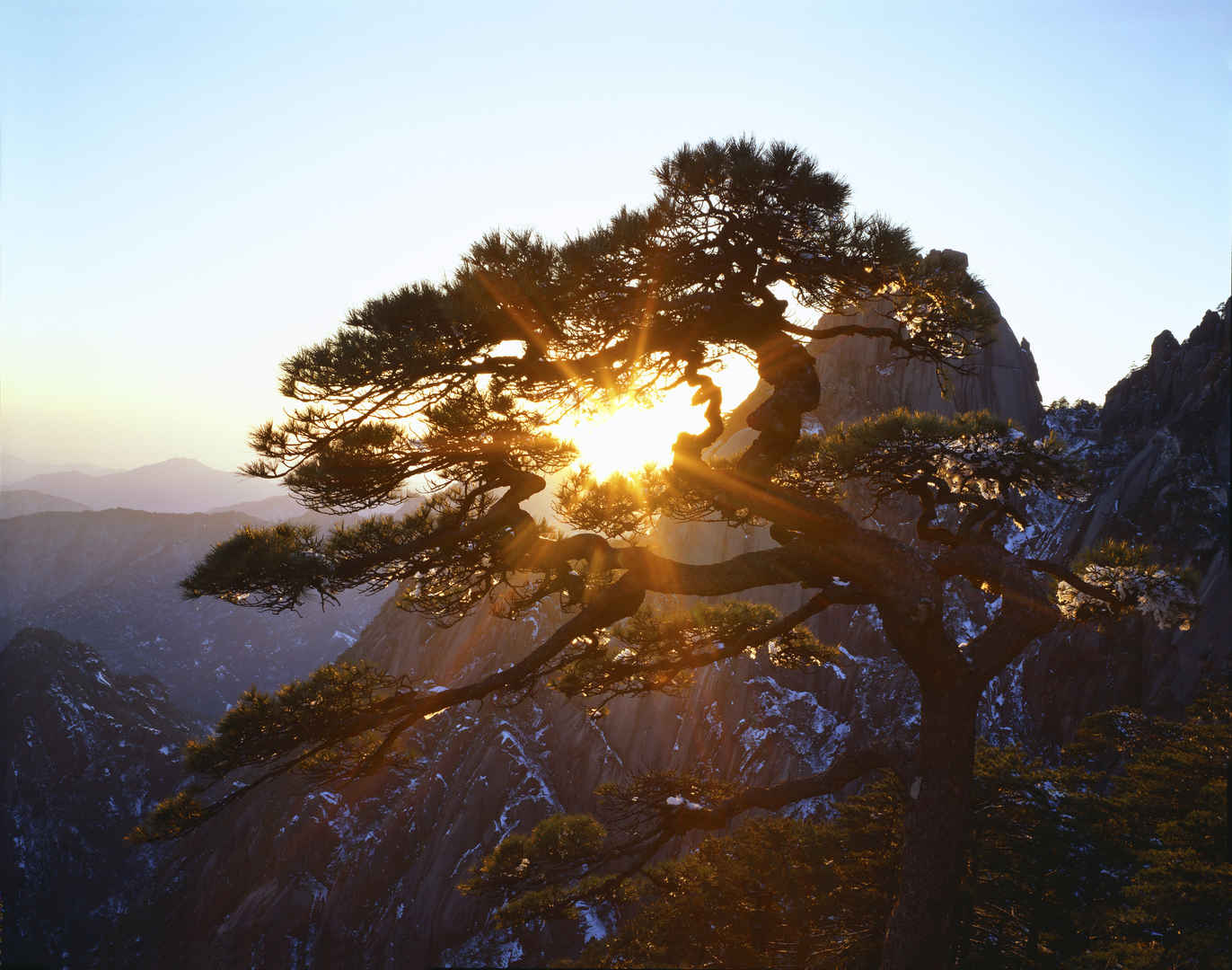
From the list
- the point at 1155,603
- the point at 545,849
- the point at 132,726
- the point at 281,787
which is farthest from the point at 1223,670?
the point at 132,726

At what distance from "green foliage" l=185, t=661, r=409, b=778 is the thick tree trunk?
5210 mm

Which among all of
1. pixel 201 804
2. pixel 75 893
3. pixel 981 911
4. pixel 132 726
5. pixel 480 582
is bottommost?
pixel 75 893

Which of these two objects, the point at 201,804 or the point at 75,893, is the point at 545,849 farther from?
the point at 75,893

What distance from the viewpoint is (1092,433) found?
129 ft

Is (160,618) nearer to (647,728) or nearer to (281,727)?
(647,728)

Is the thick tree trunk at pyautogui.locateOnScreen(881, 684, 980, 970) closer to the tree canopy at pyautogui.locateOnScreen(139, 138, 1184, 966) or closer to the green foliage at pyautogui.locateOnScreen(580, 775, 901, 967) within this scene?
the tree canopy at pyautogui.locateOnScreen(139, 138, 1184, 966)

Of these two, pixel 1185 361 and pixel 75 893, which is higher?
pixel 1185 361

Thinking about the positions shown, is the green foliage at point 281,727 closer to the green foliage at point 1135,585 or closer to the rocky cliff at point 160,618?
the green foliage at point 1135,585

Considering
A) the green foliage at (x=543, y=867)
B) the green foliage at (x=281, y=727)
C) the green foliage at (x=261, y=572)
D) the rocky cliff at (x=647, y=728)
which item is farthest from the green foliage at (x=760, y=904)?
the rocky cliff at (x=647, y=728)

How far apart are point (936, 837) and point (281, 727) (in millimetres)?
6197

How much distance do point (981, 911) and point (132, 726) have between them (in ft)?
368

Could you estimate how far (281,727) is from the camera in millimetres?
6227

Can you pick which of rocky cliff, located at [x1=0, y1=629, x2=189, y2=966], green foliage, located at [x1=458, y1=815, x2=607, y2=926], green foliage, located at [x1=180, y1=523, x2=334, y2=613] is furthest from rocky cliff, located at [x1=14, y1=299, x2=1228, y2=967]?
green foliage, located at [x1=180, y1=523, x2=334, y2=613]

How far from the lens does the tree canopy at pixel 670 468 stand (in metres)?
6.32
